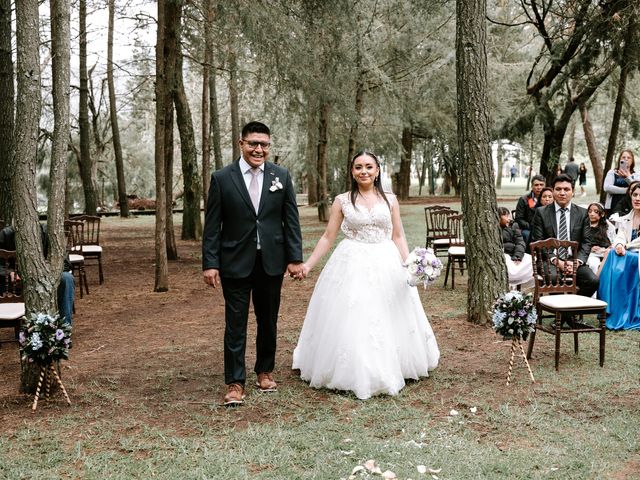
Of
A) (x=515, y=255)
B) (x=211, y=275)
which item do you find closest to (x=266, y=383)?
(x=211, y=275)

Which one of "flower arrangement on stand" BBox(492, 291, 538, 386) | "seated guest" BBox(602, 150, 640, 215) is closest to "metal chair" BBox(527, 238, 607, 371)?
"flower arrangement on stand" BBox(492, 291, 538, 386)

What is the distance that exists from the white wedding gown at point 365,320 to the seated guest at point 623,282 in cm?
290

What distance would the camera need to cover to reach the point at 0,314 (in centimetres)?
582

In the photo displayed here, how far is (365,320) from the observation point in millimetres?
5270

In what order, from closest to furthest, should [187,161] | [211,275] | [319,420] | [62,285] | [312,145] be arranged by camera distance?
[319,420] < [211,275] < [62,285] < [187,161] < [312,145]

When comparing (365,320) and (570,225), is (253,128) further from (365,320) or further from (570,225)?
(570,225)

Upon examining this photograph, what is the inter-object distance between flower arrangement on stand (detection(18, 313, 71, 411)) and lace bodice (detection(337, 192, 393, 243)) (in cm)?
241

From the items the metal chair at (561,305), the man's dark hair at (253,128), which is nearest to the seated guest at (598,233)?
the metal chair at (561,305)

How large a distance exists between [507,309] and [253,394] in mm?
2200

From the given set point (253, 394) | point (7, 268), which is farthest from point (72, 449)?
point (7, 268)

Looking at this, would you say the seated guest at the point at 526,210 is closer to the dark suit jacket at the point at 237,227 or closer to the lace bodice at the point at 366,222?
the lace bodice at the point at 366,222

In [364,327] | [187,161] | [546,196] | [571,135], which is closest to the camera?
[364,327]

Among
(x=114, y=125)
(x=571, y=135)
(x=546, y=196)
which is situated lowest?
(x=546, y=196)

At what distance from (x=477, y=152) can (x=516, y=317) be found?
2.47 m
